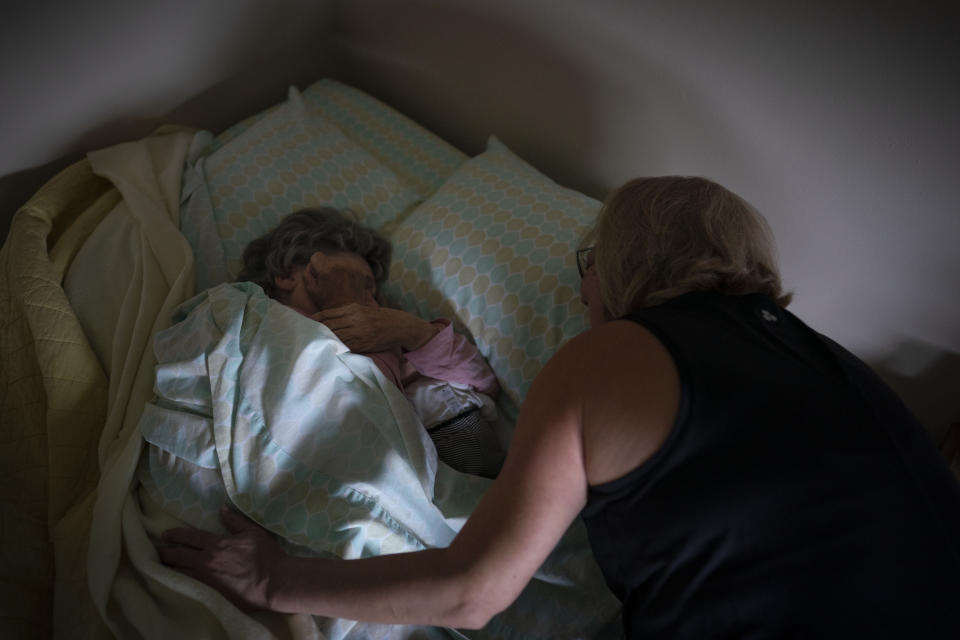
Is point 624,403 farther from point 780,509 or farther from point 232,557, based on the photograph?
point 232,557

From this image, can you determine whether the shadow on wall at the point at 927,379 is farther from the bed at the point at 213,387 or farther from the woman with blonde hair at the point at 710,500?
the bed at the point at 213,387

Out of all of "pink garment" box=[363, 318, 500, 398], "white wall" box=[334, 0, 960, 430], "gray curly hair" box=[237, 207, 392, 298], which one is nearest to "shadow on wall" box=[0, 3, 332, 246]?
"white wall" box=[334, 0, 960, 430]

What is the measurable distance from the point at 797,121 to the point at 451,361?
914 mm

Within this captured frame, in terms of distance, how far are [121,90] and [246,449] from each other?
1.11 m

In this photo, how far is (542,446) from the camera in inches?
32.8

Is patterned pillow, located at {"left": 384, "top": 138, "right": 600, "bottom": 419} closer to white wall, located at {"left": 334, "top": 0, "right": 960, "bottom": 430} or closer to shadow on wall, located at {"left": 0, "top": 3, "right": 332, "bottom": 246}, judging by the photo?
white wall, located at {"left": 334, "top": 0, "right": 960, "bottom": 430}

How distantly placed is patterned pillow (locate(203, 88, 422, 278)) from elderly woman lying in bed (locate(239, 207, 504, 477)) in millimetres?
137

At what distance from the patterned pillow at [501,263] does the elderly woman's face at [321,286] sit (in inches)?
6.8

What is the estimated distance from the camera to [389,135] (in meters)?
1.98

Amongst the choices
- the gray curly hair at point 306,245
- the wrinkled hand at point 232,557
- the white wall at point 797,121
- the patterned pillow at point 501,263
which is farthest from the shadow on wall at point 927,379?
the wrinkled hand at point 232,557

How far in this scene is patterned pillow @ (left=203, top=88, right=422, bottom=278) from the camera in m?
1.64

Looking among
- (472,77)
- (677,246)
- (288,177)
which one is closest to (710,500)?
(677,246)

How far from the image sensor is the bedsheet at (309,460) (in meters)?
1.08

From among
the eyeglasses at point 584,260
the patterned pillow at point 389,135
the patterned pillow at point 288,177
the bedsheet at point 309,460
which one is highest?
the eyeglasses at point 584,260
